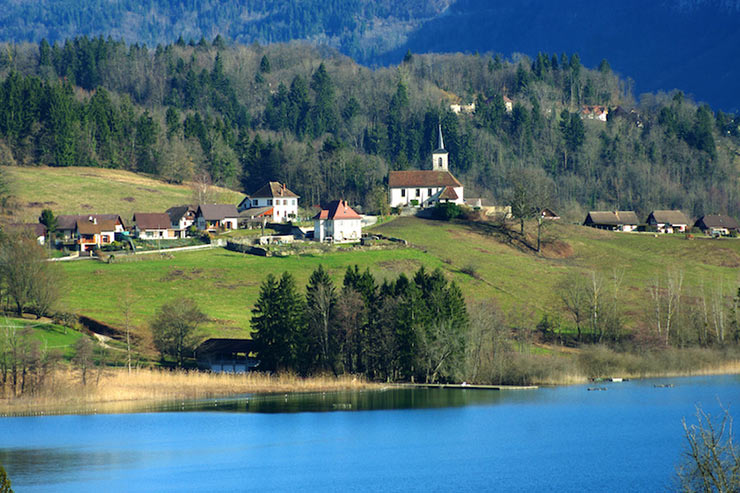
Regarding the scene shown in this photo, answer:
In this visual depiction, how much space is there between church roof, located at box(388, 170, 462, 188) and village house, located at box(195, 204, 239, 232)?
88.0 ft

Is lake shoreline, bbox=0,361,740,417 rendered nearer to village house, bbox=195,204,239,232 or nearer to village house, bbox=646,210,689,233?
village house, bbox=195,204,239,232

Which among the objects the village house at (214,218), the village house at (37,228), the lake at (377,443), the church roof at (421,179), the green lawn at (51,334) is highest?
the church roof at (421,179)

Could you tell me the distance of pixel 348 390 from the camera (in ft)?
235

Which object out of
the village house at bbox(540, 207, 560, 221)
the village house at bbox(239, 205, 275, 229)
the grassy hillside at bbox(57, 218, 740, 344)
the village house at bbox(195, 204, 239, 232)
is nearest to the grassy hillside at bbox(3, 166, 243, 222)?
the village house at bbox(195, 204, 239, 232)

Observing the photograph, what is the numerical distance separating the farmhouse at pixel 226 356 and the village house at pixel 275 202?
180ft

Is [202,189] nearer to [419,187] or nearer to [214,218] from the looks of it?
[214,218]

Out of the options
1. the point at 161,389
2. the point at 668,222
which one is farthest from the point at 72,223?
the point at 668,222

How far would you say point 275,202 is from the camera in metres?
131

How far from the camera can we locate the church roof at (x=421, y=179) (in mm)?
141750

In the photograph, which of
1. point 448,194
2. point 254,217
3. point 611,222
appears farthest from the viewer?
point 611,222

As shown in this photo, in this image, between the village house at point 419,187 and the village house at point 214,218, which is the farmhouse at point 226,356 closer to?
the village house at point 214,218

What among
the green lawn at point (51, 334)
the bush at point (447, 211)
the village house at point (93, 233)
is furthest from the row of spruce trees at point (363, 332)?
the bush at point (447, 211)

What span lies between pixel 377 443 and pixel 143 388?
60.6 feet

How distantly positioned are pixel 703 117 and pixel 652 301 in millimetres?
111653
